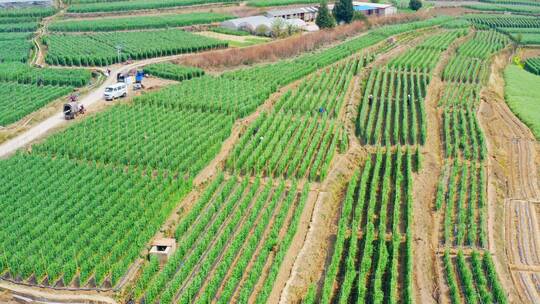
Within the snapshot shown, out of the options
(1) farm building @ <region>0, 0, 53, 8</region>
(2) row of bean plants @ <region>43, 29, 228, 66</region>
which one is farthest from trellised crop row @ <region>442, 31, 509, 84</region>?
(1) farm building @ <region>0, 0, 53, 8</region>

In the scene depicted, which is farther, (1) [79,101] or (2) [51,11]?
(2) [51,11]

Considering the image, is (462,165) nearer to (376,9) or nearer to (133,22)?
(133,22)

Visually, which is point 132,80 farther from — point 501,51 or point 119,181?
point 501,51

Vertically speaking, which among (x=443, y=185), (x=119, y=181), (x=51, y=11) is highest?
(x=51, y=11)

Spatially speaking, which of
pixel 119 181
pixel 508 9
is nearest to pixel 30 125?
pixel 119 181

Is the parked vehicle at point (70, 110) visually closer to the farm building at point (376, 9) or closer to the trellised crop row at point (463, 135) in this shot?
the trellised crop row at point (463, 135)

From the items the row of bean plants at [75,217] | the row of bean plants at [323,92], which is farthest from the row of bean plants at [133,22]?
the row of bean plants at [75,217]

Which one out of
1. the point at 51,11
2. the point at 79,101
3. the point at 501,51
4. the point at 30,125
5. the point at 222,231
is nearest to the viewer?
the point at 222,231
